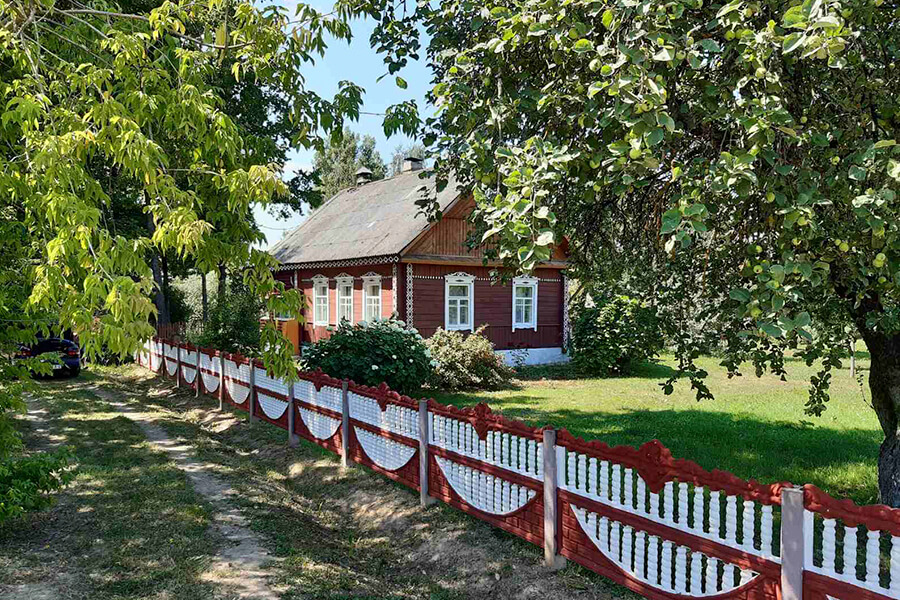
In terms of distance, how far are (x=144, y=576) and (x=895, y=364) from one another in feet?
23.0

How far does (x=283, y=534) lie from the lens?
6.31m

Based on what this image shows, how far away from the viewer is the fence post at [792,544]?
349 centimetres

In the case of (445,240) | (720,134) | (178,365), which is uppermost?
(445,240)

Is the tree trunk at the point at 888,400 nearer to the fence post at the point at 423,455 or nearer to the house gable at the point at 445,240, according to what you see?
the fence post at the point at 423,455

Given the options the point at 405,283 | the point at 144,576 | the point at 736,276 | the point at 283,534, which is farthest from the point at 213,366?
the point at 736,276

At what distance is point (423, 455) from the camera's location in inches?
267

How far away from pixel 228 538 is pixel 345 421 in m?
2.47

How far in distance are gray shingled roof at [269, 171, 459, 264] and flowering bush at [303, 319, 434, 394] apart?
6516 mm

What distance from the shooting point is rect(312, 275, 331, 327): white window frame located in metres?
23.4

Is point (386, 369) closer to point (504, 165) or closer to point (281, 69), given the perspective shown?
point (281, 69)

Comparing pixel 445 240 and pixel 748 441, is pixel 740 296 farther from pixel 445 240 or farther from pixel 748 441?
pixel 445 240

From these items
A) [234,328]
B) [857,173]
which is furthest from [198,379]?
[857,173]

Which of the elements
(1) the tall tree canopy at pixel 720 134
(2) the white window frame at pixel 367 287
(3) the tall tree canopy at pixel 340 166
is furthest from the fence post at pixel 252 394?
(3) the tall tree canopy at pixel 340 166

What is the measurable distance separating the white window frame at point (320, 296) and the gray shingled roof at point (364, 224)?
0.95m
